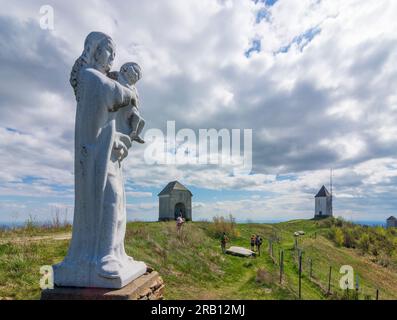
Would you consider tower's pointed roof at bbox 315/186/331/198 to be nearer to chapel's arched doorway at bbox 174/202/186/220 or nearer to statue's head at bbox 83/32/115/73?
chapel's arched doorway at bbox 174/202/186/220

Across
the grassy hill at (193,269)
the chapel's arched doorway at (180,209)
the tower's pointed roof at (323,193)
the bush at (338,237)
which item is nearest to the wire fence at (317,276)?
the grassy hill at (193,269)

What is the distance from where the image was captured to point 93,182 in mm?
4746

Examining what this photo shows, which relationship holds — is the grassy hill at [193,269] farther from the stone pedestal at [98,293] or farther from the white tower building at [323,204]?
the white tower building at [323,204]

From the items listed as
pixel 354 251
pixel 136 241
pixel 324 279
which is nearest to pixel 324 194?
pixel 354 251

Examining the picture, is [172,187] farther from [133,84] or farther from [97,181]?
[97,181]

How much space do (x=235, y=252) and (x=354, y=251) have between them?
18828mm

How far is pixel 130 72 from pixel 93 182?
1907 millimetres

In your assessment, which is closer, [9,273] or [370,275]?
[9,273]

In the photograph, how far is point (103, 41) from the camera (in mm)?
5051

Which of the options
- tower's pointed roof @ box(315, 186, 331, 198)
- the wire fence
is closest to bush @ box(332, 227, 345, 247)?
the wire fence

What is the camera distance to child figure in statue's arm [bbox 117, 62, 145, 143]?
18.0 feet

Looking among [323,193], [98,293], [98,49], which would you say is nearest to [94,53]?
[98,49]
